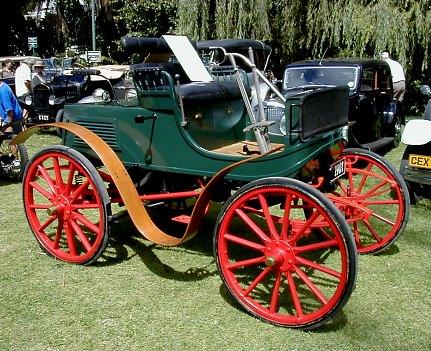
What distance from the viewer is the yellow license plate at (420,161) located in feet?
17.8

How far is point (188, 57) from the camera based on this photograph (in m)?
4.04

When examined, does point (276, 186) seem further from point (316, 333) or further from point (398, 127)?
point (398, 127)

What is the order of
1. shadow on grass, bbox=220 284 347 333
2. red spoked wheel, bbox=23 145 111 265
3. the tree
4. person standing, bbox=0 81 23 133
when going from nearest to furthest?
shadow on grass, bbox=220 284 347 333, red spoked wheel, bbox=23 145 111 265, person standing, bbox=0 81 23 133, the tree

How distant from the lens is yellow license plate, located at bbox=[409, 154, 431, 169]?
5.43 m

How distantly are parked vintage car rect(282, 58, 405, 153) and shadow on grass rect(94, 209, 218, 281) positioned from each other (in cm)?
389

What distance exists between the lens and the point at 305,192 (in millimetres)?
2945

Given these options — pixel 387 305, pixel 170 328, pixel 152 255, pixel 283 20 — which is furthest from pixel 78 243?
pixel 283 20

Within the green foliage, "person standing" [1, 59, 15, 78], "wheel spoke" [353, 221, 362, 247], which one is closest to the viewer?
"wheel spoke" [353, 221, 362, 247]

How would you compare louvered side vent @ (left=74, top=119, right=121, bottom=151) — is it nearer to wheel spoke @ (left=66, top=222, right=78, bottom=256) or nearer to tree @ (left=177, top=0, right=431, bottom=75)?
wheel spoke @ (left=66, top=222, right=78, bottom=256)

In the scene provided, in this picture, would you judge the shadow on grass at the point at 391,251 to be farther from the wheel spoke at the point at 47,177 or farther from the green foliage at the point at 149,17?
the green foliage at the point at 149,17

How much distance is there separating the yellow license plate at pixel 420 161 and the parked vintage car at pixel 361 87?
216 centimetres

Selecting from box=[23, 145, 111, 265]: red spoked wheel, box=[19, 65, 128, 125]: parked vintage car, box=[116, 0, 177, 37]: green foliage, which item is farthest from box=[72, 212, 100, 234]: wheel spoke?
box=[116, 0, 177, 37]: green foliage

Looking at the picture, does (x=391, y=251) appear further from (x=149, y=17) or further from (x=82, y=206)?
(x=149, y=17)

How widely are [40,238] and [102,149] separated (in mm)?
1009
